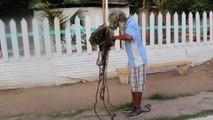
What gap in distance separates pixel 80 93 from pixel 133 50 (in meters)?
2.19

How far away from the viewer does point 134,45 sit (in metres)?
5.34

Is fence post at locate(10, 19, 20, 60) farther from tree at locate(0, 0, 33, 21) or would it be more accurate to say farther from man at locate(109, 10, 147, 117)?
man at locate(109, 10, 147, 117)

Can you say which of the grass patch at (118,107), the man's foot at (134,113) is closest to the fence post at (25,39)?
the grass patch at (118,107)

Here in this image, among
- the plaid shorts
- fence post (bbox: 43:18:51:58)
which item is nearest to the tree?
fence post (bbox: 43:18:51:58)

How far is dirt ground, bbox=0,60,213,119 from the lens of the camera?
6316 mm

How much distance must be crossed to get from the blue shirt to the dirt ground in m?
0.91

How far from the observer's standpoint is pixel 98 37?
16.8 feet

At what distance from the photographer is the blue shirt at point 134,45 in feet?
17.3

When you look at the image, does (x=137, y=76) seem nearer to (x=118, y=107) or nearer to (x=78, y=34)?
(x=118, y=107)

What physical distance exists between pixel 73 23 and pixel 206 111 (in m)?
3.91

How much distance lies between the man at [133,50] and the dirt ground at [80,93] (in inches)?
17.6

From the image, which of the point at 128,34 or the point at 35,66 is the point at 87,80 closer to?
the point at 35,66

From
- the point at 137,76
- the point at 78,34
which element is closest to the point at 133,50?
the point at 137,76

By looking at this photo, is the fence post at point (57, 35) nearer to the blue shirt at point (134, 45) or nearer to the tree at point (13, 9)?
the tree at point (13, 9)
